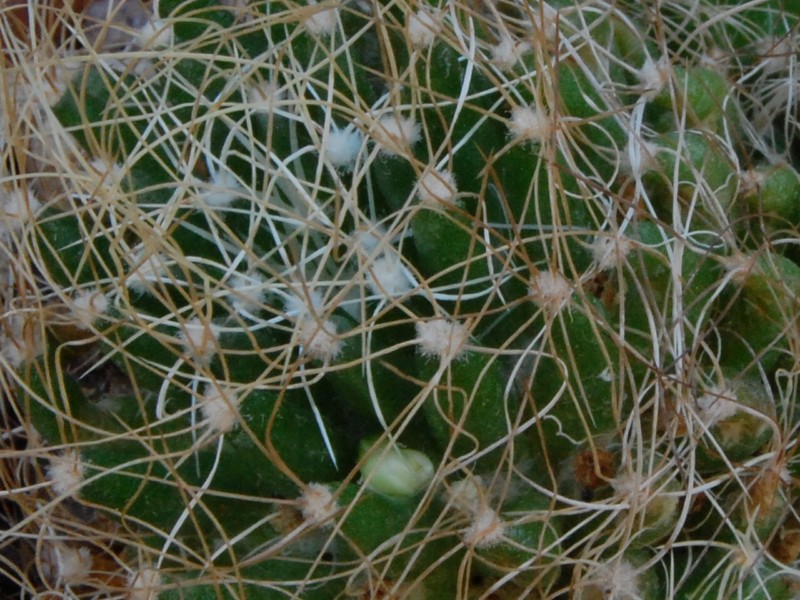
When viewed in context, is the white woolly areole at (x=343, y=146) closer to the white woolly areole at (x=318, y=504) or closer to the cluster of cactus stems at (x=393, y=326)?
the cluster of cactus stems at (x=393, y=326)

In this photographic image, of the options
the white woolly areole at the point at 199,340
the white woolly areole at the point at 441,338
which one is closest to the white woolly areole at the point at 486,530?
the white woolly areole at the point at 441,338

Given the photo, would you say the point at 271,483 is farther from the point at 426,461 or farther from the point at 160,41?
the point at 160,41

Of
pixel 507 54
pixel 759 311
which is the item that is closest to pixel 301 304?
pixel 507 54

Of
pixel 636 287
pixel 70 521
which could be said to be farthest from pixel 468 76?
pixel 70 521

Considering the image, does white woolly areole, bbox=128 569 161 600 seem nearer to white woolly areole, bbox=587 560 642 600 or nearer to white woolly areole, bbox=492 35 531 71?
white woolly areole, bbox=587 560 642 600

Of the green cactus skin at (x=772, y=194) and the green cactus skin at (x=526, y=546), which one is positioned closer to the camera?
the green cactus skin at (x=526, y=546)

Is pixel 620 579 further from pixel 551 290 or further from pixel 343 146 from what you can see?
pixel 343 146

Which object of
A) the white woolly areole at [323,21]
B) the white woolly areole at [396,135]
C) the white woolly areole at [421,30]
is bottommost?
the white woolly areole at [396,135]

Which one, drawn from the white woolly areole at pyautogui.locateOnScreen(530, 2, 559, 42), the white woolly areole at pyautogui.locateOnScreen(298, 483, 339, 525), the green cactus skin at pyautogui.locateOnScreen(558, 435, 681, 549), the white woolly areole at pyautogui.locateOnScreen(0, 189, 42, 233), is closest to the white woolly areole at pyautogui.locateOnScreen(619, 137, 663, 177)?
the white woolly areole at pyautogui.locateOnScreen(530, 2, 559, 42)
